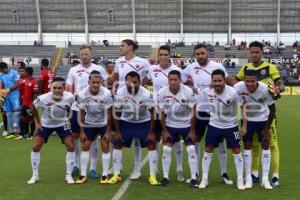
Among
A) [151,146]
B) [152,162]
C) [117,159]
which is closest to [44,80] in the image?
[117,159]

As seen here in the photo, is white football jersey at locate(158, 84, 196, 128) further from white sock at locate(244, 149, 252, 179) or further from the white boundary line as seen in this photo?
the white boundary line

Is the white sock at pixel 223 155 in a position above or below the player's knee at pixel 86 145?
below

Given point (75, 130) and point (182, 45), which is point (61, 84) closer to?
point (75, 130)

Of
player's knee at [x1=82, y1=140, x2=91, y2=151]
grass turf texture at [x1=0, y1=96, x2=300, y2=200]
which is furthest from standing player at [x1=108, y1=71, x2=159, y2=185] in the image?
grass turf texture at [x1=0, y1=96, x2=300, y2=200]

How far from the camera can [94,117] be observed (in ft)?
25.5

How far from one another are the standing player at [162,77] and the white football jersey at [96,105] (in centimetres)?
77

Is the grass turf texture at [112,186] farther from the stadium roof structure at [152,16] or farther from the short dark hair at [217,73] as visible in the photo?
the stadium roof structure at [152,16]

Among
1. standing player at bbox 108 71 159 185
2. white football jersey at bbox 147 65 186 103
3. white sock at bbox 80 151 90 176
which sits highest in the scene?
white football jersey at bbox 147 65 186 103

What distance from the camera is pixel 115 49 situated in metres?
52.0

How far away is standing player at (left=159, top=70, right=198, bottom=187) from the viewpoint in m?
7.38

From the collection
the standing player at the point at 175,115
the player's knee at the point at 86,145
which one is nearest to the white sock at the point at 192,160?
the standing player at the point at 175,115

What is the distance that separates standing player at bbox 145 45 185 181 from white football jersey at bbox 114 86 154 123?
177mm

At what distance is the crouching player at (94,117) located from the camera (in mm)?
7570

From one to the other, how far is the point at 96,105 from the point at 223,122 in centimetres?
201
